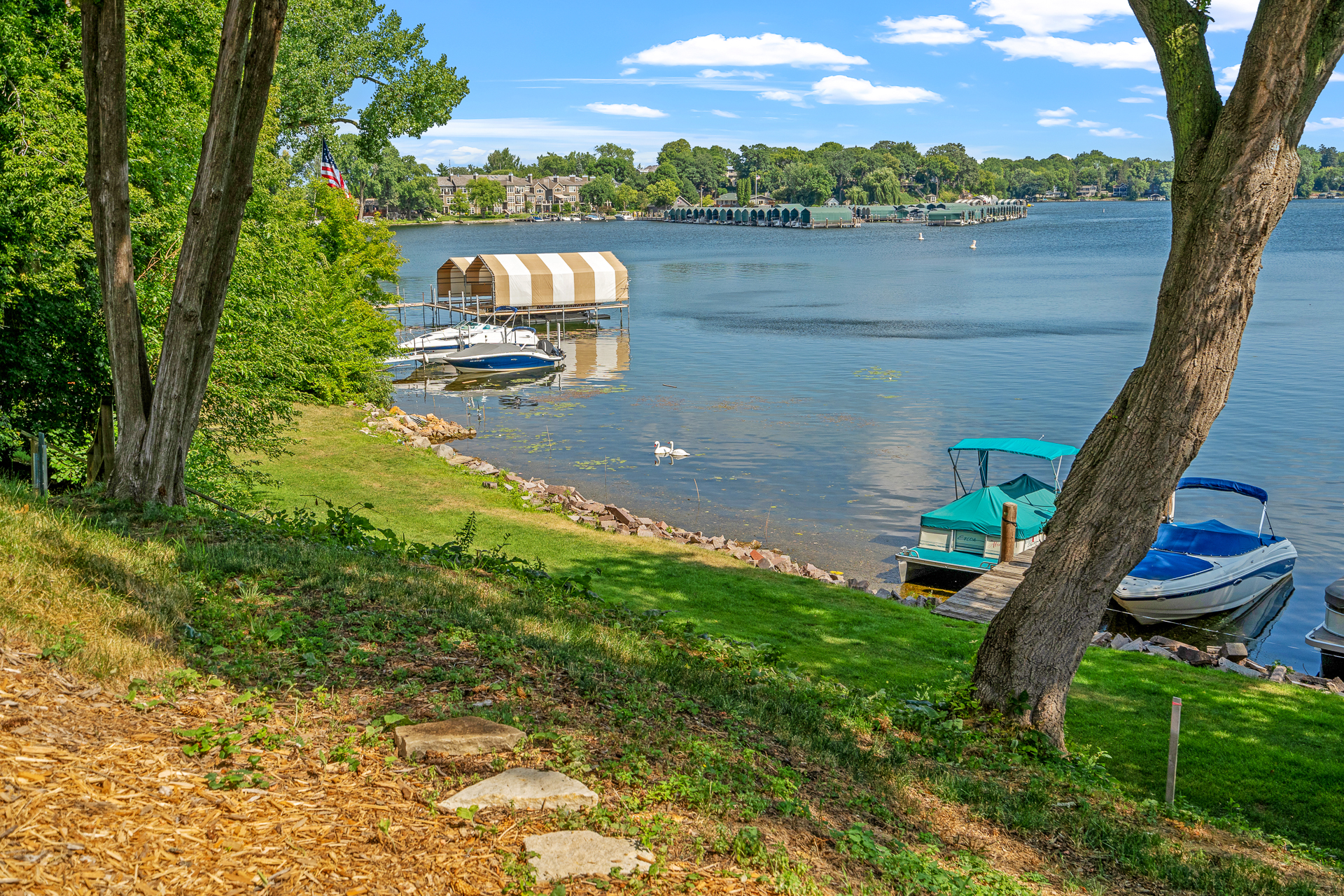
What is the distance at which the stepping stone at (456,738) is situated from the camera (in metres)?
5.09

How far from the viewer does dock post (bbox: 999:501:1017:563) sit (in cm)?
1950

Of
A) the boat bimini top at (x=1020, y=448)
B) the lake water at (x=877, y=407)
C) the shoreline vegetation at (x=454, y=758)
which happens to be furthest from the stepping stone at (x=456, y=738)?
the boat bimini top at (x=1020, y=448)

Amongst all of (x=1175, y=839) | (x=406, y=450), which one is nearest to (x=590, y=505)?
(x=406, y=450)


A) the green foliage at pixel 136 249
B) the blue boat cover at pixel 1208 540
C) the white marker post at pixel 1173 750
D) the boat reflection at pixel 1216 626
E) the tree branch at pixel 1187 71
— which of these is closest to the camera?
the tree branch at pixel 1187 71

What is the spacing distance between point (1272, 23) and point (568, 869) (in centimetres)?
726

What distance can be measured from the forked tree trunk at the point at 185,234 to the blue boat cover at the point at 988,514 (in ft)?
51.0

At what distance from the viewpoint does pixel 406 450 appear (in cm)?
2717

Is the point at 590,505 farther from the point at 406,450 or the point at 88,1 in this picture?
the point at 88,1

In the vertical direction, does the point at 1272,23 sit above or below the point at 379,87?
below

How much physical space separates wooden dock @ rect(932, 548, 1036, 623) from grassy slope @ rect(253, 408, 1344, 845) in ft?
2.18

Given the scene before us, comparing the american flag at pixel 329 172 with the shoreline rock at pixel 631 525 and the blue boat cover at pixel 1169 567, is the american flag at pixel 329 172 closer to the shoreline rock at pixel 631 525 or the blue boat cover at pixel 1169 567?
the shoreline rock at pixel 631 525

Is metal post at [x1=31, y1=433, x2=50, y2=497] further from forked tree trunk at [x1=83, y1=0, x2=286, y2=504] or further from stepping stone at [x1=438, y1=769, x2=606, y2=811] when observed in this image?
stepping stone at [x1=438, y1=769, x2=606, y2=811]

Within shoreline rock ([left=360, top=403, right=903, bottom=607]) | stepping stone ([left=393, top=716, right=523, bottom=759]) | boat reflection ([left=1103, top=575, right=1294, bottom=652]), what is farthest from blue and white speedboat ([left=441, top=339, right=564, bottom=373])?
stepping stone ([left=393, top=716, right=523, bottom=759])

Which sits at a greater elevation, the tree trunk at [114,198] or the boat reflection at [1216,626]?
the tree trunk at [114,198]
